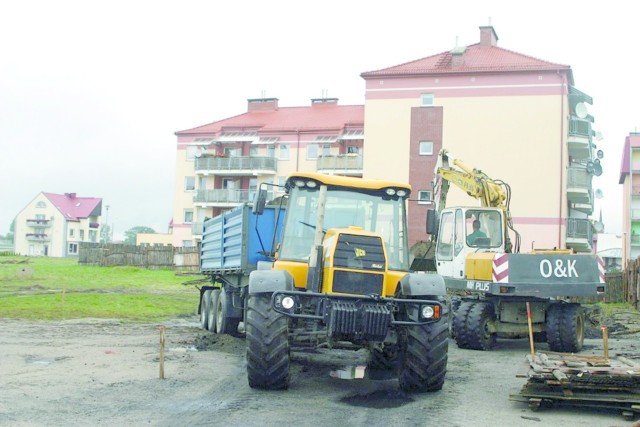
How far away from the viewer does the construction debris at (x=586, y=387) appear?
9.05m

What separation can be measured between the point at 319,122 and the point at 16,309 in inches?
1636

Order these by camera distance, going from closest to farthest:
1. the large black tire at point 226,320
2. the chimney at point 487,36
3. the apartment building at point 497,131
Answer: the large black tire at point 226,320, the apartment building at point 497,131, the chimney at point 487,36

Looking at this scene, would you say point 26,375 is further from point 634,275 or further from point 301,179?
point 634,275

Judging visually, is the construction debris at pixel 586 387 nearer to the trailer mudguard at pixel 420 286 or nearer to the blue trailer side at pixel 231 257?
the trailer mudguard at pixel 420 286

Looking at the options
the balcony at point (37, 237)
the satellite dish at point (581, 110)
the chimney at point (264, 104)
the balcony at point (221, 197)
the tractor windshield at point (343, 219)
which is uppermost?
the chimney at point (264, 104)

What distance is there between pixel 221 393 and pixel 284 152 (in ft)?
174

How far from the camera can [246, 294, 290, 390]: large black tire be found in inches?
388

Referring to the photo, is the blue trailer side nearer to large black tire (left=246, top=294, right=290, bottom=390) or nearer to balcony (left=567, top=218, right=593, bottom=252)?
large black tire (left=246, top=294, right=290, bottom=390)

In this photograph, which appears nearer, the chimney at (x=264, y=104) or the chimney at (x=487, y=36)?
the chimney at (x=487, y=36)

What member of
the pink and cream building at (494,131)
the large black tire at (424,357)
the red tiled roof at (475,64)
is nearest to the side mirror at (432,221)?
the large black tire at (424,357)

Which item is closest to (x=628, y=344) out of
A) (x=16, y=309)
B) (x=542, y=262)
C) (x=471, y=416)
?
(x=542, y=262)

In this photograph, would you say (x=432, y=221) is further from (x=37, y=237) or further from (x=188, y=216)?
(x=37, y=237)

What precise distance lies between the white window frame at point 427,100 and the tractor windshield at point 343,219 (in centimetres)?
3545

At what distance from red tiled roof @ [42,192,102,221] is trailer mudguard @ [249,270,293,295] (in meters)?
117
